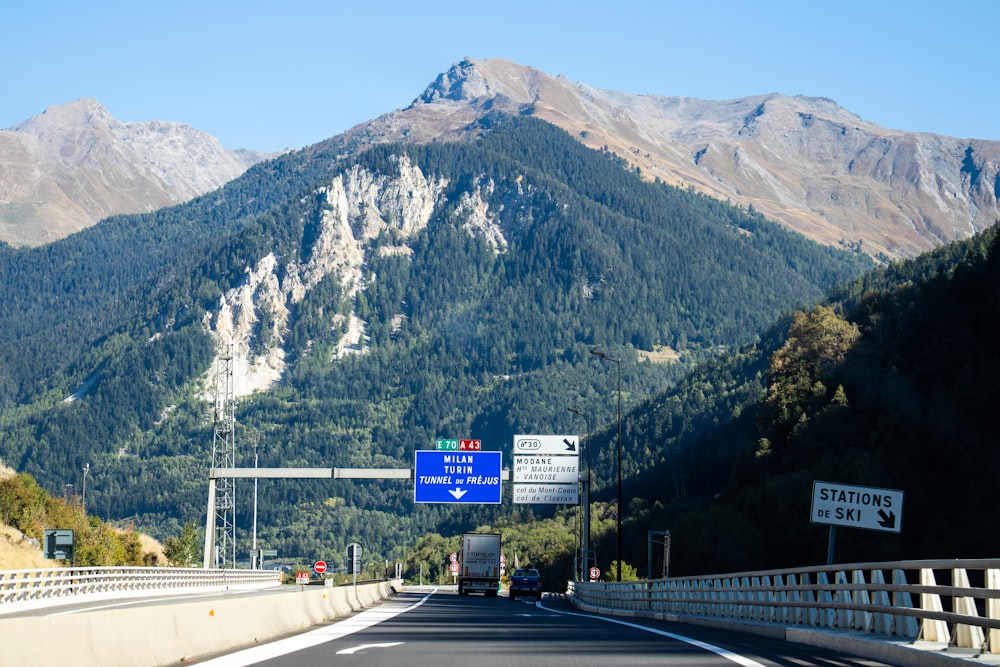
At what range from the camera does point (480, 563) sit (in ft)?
269

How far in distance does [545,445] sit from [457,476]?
17.1ft

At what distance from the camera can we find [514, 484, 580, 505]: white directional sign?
2881 inches

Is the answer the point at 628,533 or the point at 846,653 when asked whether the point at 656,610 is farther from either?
the point at 628,533

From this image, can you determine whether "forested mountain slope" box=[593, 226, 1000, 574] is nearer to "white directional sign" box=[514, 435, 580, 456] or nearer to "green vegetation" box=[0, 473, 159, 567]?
"white directional sign" box=[514, 435, 580, 456]

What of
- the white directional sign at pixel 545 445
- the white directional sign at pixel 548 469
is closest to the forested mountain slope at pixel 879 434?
the white directional sign at pixel 548 469

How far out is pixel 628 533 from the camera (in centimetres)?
13988

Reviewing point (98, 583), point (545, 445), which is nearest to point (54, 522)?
point (98, 583)

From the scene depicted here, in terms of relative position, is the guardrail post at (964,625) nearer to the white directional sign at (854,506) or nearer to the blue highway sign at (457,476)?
the white directional sign at (854,506)

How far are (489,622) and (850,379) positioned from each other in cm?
7164

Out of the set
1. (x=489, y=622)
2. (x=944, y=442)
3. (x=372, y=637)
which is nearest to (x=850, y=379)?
(x=944, y=442)

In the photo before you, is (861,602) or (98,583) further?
(98,583)

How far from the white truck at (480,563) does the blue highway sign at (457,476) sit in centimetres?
942

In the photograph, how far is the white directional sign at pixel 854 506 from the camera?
28047 millimetres

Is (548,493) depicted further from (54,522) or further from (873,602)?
(873,602)
